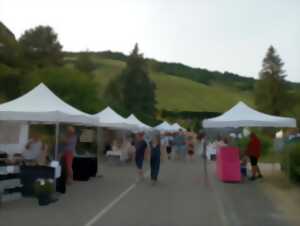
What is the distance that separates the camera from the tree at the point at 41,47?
71312mm

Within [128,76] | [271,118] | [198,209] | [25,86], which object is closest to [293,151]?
[271,118]

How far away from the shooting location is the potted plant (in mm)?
12554

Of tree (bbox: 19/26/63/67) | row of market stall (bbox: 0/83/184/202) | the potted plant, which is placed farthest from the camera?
tree (bbox: 19/26/63/67)

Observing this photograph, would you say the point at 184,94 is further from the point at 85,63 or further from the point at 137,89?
the point at 137,89

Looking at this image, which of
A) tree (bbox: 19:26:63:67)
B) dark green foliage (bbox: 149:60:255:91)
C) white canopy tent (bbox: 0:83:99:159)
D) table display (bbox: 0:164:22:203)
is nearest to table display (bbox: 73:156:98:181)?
white canopy tent (bbox: 0:83:99:159)

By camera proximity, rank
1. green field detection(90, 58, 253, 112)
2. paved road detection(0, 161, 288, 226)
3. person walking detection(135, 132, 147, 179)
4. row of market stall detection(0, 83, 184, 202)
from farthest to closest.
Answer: green field detection(90, 58, 253, 112) < person walking detection(135, 132, 147, 179) < row of market stall detection(0, 83, 184, 202) < paved road detection(0, 161, 288, 226)

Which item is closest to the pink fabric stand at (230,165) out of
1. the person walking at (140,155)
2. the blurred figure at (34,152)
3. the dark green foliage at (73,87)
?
the person walking at (140,155)

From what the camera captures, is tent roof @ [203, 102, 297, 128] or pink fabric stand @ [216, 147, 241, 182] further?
tent roof @ [203, 102, 297, 128]

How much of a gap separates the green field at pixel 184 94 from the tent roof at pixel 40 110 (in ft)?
331

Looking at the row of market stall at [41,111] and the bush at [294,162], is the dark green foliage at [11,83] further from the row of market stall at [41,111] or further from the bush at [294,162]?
the bush at [294,162]

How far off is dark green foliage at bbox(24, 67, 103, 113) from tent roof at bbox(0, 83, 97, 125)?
21207 millimetres

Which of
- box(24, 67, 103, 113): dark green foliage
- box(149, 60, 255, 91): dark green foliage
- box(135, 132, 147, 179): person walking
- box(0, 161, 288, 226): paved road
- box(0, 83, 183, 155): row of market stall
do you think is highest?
box(149, 60, 255, 91): dark green foliage

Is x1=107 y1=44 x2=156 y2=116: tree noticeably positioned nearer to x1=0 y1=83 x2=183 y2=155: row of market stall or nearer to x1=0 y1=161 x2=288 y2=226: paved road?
x1=0 y1=83 x2=183 y2=155: row of market stall

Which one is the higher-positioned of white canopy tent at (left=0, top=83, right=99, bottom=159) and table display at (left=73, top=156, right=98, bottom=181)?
white canopy tent at (left=0, top=83, right=99, bottom=159)
